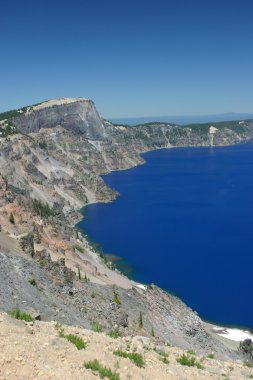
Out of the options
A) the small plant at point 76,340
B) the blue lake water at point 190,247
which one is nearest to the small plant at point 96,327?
the small plant at point 76,340

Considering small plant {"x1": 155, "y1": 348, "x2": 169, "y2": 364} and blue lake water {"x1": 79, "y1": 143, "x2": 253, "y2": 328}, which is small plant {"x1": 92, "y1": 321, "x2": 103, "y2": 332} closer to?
small plant {"x1": 155, "y1": 348, "x2": 169, "y2": 364}

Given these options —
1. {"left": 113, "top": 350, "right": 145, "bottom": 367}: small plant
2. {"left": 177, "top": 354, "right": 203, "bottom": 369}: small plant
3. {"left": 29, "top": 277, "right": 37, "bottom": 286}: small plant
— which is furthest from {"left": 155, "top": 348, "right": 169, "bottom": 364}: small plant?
{"left": 29, "top": 277, "right": 37, "bottom": 286}: small plant

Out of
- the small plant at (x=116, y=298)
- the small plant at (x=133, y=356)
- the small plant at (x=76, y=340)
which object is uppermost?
the small plant at (x=76, y=340)

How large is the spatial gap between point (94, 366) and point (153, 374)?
13.0 feet

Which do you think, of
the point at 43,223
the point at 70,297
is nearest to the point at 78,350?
the point at 70,297

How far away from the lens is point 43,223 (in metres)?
92.1

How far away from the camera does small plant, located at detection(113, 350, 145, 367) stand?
24.9 metres

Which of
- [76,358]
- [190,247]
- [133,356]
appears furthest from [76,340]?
[190,247]

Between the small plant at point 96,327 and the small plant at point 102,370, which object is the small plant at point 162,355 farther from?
the small plant at point 96,327

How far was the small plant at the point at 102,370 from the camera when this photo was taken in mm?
21327

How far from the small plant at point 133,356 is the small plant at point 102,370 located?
10.3ft

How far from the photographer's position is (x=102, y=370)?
70.5ft

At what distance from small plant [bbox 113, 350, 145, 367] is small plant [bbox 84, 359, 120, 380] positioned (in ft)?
10.3

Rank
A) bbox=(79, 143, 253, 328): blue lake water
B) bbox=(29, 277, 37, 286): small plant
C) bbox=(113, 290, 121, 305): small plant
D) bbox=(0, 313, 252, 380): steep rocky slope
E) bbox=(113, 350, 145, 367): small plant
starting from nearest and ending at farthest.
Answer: bbox=(0, 313, 252, 380): steep rocky slope
bbox=(113, 350, 145, 367): small plant
bbox=(29, 277, 37, 286): small plant
bbox=(113, 290, 121, 305): small plant
bbox=(79, 143, 253, 328): blue lake water
